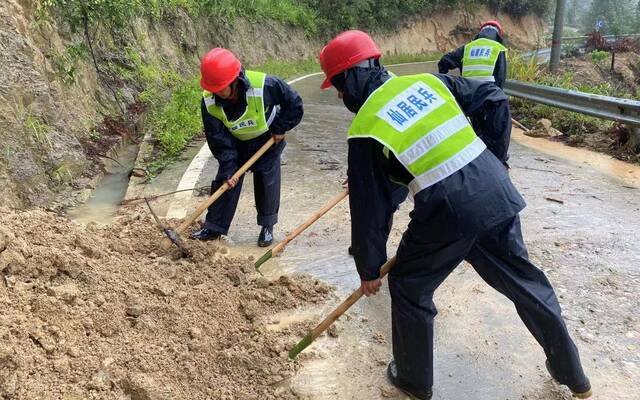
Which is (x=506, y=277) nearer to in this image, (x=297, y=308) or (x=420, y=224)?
(x=420, y=224)

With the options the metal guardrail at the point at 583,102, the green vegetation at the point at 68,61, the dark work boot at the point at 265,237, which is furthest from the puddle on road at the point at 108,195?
the metal guardrail at the point at 583,102

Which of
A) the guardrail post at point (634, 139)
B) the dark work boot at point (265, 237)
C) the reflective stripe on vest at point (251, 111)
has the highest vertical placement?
the reflective stripe on vest at point (251, 111)

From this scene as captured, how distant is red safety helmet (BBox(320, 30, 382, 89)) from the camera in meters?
2.46

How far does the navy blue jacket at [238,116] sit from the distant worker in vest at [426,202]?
6.00 feet

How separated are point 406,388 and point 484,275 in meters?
0.68

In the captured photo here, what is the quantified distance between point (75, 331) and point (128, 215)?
2.14m

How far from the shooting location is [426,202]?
7.38 ft

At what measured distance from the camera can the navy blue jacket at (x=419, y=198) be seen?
2.23m

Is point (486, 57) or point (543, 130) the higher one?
point (486, 57)

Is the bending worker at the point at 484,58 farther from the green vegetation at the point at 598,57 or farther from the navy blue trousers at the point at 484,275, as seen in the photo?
the green vegetation at the point at 598,57

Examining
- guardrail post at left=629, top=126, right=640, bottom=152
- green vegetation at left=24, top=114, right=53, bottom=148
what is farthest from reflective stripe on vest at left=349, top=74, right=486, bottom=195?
guardrail post at left=629, top=126, right=640, bottom=152

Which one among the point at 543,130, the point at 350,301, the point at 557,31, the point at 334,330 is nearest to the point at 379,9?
the point at 557,31

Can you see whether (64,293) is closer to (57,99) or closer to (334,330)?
(334,330)

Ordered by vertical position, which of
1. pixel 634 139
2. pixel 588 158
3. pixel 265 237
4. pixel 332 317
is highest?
pixel 332 317
